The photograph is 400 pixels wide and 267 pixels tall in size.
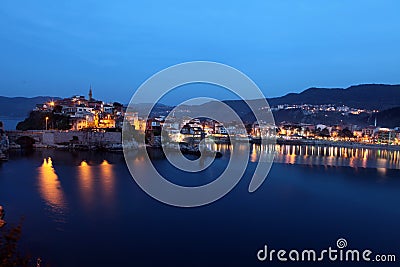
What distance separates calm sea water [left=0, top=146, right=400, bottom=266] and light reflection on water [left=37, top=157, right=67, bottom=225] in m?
0.01

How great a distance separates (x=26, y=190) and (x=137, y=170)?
8.49ft

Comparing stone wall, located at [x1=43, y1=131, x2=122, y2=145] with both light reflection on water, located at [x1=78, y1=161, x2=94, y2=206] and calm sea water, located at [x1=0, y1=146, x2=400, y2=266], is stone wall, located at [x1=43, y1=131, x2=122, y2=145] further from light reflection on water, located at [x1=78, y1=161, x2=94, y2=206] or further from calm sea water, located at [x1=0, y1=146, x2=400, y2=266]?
calm sea water, located at [x1=0, y1=146, x2=400, y2=266]

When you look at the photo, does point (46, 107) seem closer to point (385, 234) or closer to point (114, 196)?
point (114, 196)

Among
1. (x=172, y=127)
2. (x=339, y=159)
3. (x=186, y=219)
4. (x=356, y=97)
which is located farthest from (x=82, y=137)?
(x=356, y=97)

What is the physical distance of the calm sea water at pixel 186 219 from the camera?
291cm

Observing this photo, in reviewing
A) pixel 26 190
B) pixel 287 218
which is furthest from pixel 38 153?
pixel 287 218

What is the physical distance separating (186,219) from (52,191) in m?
2.43

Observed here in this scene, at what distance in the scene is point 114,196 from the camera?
485 centimetres

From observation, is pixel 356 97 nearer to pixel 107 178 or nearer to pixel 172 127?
pixel 172 127

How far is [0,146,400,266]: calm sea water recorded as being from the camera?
291 centimetres

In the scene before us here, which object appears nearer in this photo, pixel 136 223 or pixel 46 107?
pixel 136 223

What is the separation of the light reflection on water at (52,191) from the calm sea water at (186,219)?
1 cm

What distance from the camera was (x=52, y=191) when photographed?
16.3ft

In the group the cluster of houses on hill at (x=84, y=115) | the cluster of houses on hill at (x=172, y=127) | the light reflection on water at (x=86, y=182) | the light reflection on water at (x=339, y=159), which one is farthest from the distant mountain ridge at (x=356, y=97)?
the light reflection on water at (x=86, y=182)
